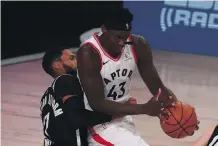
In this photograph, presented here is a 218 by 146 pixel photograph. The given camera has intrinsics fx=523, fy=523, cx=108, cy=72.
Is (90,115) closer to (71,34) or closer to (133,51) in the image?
(133,51)

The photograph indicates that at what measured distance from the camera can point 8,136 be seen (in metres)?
4.84

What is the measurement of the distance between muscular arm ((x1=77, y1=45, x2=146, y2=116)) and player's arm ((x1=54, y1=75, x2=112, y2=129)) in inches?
5.2

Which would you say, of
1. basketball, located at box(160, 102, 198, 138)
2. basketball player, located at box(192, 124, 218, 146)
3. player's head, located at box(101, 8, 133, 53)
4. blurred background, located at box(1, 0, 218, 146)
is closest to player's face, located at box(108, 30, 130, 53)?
player's head, located at box(101, 8, 133, 53)

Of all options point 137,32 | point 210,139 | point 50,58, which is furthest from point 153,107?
point 137,32

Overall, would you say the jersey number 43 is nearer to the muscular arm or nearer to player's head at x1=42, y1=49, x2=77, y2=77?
the muscular arm

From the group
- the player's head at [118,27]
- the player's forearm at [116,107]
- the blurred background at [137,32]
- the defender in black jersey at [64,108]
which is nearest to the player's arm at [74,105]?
the defender in black jersey at [64,108]

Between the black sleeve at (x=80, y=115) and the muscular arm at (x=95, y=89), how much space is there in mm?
131

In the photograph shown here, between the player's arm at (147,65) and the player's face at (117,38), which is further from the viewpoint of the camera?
the player's arm at (147,65)

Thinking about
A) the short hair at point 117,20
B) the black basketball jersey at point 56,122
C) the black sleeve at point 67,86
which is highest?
the short hair at point 117,20

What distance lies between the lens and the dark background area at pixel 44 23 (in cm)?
734

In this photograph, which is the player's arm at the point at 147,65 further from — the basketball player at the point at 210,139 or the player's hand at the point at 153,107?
the basketball player at the point at 210,139

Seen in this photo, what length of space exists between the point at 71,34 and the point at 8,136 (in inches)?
141

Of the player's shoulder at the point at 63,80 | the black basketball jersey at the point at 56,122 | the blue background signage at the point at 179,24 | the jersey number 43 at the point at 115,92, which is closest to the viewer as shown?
the jersey number 43 at the point at 115,92

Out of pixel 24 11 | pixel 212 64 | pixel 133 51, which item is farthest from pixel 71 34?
pixel 133 51
